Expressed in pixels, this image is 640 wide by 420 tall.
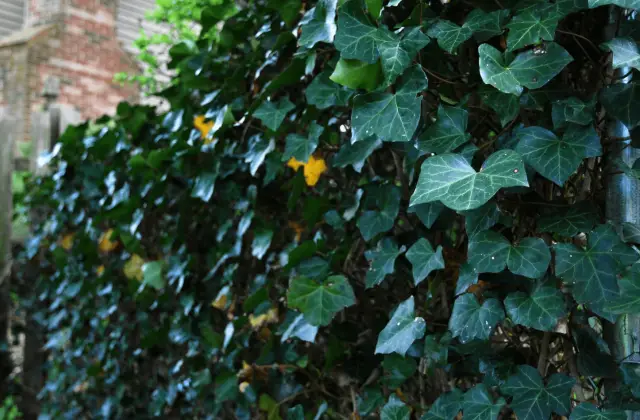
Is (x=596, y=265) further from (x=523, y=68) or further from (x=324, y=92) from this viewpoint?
(x=324, y=92)

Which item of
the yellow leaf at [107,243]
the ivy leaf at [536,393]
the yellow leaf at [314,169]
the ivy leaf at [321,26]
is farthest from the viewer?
the yellow leaf at [107,243]

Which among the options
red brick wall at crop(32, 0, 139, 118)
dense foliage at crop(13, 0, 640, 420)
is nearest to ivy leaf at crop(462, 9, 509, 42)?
dense foliage at crop(13, 0, 640, 420)

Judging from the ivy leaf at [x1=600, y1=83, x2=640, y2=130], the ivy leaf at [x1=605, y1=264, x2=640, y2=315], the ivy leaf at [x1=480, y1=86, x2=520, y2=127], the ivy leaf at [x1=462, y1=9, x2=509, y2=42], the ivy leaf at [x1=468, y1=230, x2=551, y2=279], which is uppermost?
the ivy leaf at [x1=462, y1=9, x2=509, y2=42]

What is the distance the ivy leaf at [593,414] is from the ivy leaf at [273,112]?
0.95 meters

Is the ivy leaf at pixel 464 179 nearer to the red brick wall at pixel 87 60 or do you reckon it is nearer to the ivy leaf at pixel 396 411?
the ivy leaf at pixel 396 411

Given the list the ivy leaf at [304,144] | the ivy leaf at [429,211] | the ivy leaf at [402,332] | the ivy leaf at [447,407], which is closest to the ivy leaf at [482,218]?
the ivy leaf at [429,211]

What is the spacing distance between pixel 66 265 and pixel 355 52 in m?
2.55

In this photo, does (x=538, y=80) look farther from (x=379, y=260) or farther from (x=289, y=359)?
(x=289, y=359)

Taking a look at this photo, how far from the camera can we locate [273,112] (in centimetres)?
161

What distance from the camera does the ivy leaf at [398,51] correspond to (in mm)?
1064

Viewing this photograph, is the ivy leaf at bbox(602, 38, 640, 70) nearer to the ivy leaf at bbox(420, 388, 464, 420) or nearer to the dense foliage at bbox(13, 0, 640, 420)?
the dense foliage at bbox(13, 0, 640, 420)

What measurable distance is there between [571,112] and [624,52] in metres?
0.12

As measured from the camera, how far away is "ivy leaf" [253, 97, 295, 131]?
1591 mm

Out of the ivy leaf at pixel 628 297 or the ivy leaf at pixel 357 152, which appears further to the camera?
the ivy leaf at pixel 357 152
